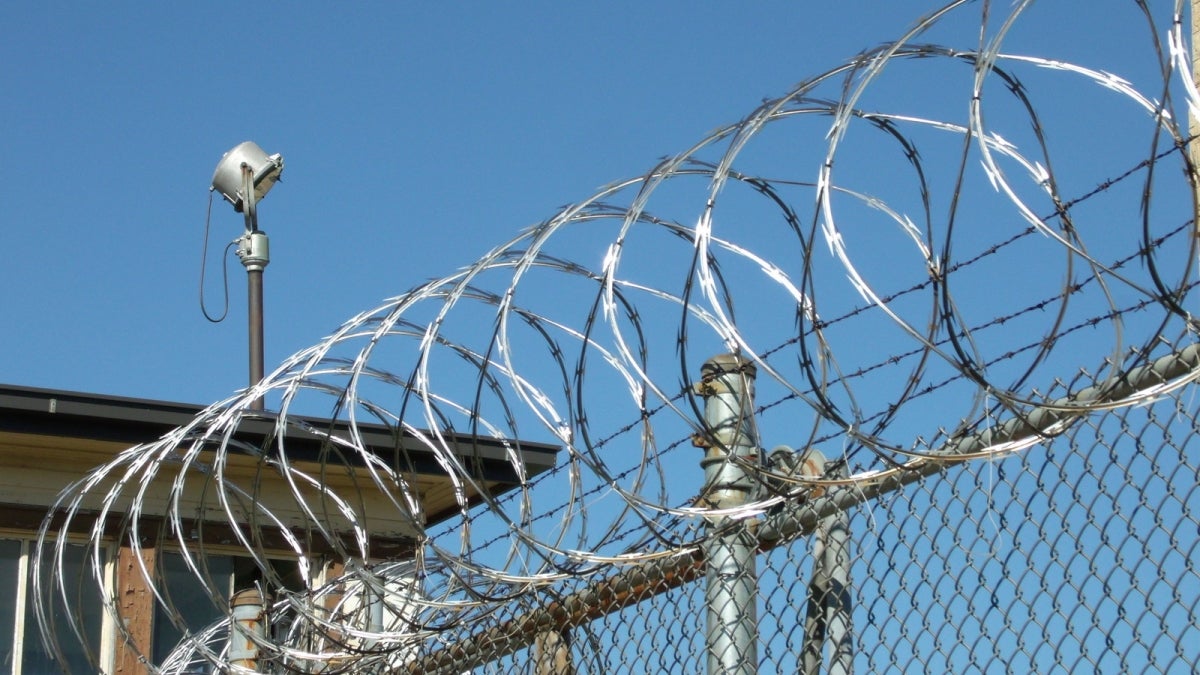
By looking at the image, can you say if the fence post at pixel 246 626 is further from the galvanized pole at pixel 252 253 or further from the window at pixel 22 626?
the galvanized pole at pixel 252 253

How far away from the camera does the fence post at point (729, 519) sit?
4523 mm

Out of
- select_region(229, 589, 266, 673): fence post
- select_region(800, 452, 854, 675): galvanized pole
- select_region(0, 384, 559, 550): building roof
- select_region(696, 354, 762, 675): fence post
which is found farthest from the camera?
select_region(0, 384, 559, 550): building roof

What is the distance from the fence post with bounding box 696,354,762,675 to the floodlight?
9421 mm

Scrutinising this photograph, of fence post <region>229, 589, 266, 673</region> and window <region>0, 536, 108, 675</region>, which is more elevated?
window <region>0, 536, 108, 675</region>

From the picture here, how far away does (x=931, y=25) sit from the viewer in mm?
3861

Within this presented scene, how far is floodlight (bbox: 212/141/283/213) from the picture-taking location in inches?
541

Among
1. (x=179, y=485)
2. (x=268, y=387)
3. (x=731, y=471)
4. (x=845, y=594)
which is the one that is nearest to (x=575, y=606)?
(x=731, y=471)

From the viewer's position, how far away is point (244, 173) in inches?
543

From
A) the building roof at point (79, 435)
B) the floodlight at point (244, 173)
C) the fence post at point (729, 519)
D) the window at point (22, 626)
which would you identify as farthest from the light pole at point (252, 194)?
the fence post at point (729, 519)

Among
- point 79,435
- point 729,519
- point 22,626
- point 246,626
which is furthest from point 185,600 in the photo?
point 729,519

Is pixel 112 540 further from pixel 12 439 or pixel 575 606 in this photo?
pixel 575 606

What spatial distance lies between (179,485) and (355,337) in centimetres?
128

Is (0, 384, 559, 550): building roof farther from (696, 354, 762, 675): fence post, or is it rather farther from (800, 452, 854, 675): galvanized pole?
(800, 452, 854, 675): galvanized pole

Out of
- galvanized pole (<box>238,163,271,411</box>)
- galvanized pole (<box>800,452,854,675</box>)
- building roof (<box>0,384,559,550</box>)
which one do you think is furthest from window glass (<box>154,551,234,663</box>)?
galvanized pole (<box>800,452,854,675</box>)
